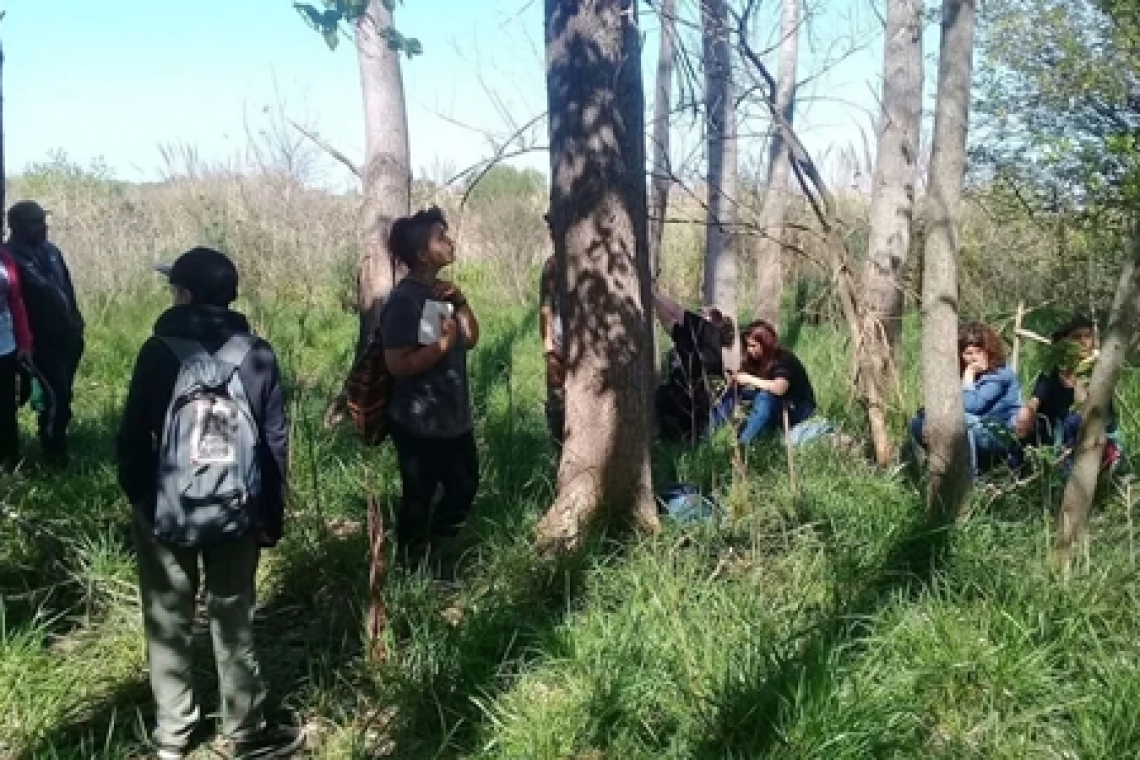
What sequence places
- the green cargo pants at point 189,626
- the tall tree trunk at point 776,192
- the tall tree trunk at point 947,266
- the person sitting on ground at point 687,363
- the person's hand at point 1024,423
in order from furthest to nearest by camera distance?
the tall tree trunk at point 776,192 → the person sitting on ground at point 687,363 → the person's hand at point 1024,423 → the tall tree trunk at point 947,266 → the green cargo pants at point 189,626

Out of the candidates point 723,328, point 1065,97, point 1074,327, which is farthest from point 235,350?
point 1065,97

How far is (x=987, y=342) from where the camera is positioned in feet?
18.1

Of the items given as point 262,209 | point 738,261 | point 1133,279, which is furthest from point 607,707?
point 262,209

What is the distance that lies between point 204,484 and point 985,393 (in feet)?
12.6

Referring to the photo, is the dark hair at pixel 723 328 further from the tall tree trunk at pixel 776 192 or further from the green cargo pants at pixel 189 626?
the green cargo pants at pixel 189 626

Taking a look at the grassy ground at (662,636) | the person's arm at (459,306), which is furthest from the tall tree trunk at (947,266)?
the person's arm at (459,306)

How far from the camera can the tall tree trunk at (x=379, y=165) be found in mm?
7008

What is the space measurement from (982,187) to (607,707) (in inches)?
Result: 386

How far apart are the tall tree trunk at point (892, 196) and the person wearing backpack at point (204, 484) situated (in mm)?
3394

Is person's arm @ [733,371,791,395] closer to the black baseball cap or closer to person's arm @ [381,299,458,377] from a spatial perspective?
person's arm @ [381,299,458,377]

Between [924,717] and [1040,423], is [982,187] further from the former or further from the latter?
[924,717]

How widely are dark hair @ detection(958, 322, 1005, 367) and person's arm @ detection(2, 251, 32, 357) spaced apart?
4.62 meters

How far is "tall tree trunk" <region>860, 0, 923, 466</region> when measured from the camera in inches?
223

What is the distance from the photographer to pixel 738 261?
13039 millimetres
